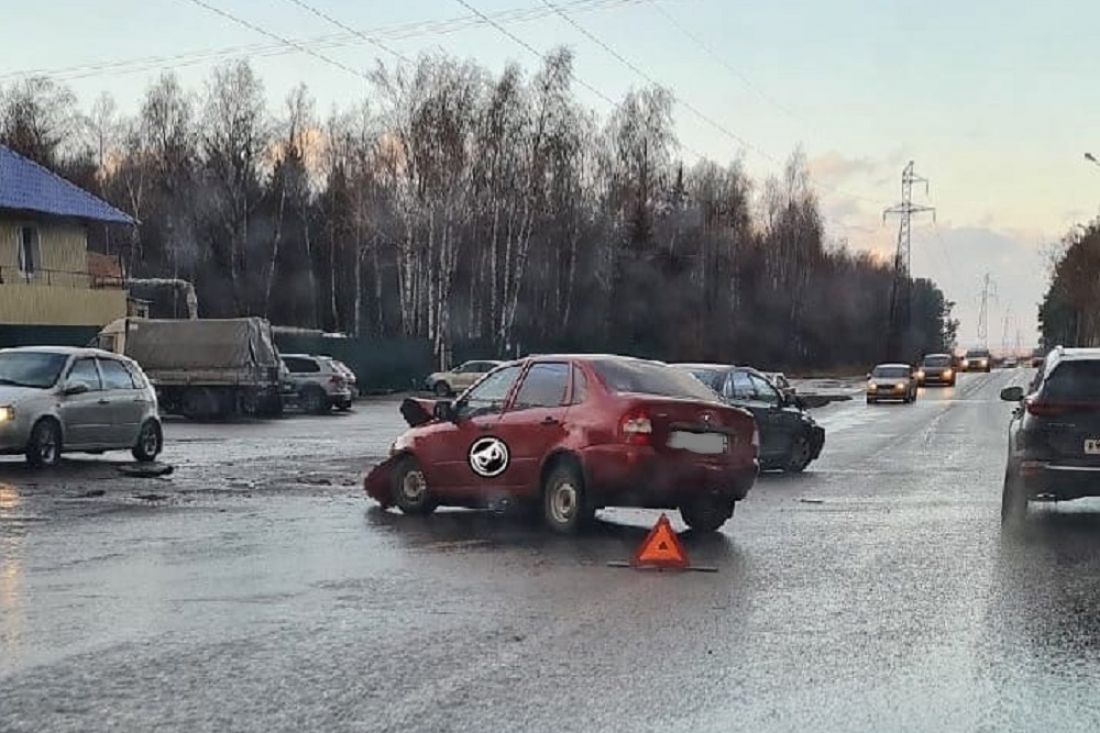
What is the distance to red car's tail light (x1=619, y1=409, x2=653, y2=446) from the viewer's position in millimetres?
12539

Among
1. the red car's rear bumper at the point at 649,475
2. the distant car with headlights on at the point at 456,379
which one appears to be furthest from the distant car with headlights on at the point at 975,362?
the red car's rear bumper at the point at 649,475

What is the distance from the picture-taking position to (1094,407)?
13836mm

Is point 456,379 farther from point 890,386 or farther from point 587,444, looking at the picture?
point 587,444

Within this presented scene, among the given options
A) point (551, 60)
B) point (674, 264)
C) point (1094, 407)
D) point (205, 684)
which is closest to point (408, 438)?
point (1094, 407)

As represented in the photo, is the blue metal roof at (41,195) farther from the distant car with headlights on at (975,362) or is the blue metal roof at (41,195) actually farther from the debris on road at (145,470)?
the distant car with headlights on at (975,362)

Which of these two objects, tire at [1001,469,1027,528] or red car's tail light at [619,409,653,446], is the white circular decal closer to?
red car's tail light at [619,409,653,446]

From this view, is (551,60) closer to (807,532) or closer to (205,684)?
(807,532)

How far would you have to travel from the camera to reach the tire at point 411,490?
571 inches

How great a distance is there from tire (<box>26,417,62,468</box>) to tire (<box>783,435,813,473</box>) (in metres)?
9.95

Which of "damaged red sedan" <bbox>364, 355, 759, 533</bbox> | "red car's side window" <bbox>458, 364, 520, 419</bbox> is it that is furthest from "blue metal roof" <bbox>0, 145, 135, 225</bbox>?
"damaged red sedan" <bbox>364, 355, 759, 533</bbox>

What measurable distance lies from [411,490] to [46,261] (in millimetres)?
38446

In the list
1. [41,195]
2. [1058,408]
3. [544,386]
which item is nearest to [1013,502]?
[1058,408]

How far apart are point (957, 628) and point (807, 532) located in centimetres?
492

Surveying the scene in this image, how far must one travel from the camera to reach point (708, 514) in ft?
44.0
